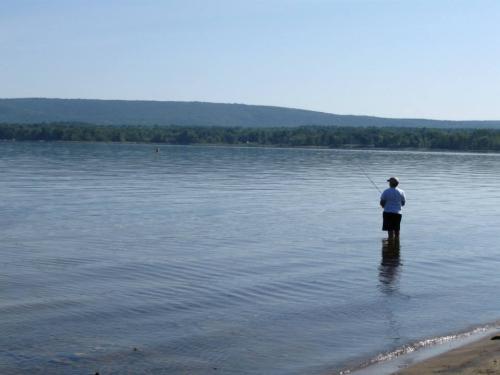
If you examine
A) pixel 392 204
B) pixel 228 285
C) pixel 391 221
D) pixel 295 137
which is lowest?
pixel 228 285

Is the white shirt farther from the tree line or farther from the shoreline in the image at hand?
the tree line

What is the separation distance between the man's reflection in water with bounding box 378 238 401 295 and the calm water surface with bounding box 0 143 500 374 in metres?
0.04

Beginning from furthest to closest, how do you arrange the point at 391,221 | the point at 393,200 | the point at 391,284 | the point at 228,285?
1. the point at 391,221
2. the point at 393,200
3. the point at 391,284
4. the point at 228,285

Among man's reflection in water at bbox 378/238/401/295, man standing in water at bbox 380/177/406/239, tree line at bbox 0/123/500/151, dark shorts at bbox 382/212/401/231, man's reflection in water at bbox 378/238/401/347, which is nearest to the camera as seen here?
man's reflection in water at bbox 378/238/401/347

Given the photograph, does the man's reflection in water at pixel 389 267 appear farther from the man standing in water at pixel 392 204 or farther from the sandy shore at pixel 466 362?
the sandy shore at pixel 466 362

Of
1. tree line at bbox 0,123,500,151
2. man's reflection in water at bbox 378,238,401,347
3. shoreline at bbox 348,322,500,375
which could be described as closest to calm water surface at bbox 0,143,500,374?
man's reflection in water at bbox 378,238,401,347

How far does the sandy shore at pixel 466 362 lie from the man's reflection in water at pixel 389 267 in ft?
12.7

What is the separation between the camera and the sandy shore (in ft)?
27.8

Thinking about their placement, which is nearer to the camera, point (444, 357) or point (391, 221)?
point (444, 357)

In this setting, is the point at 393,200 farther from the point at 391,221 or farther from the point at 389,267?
the point at 389,267

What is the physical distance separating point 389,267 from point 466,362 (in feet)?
23.7

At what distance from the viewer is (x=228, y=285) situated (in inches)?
551

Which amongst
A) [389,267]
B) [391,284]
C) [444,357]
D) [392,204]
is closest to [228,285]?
[391,284]

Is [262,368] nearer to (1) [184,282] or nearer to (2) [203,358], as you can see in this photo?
(2) [203,358]
